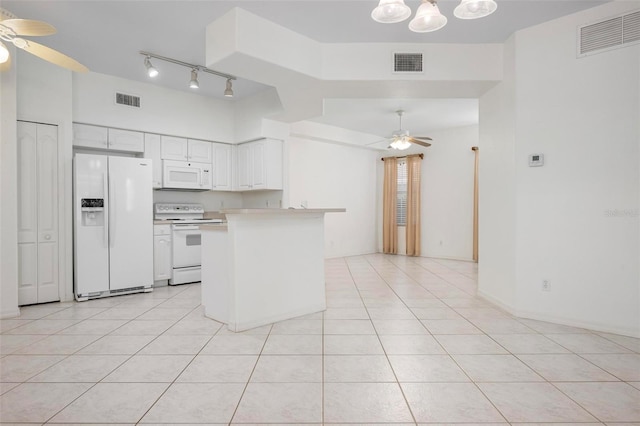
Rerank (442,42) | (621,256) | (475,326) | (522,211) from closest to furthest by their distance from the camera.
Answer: (621,256)
(475,326)
(522,211)
(442,42)

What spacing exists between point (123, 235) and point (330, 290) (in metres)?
2.83

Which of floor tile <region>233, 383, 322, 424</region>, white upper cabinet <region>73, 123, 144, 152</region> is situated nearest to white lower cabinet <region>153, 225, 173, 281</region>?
white upper cabinet <region>73, 123, 144, 152</region>

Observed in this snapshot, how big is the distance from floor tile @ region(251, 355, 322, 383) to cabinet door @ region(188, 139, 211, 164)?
386 cm

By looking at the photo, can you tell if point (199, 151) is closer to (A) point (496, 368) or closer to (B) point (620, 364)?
(A) point (496, 368)

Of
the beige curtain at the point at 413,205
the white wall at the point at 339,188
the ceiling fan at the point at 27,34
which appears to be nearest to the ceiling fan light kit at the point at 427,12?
the ceiling fan at the point at 27,34

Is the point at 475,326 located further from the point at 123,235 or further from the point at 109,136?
the point at 109,136

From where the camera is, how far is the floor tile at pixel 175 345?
2.61 metres

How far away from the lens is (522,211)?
3.43 metres

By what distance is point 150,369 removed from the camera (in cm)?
232

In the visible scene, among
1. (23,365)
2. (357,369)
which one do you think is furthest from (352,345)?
(23,365)

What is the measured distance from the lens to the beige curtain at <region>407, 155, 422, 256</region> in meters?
7.98

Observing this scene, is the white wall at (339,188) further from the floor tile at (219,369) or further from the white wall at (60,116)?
the floor tile at (219,369)

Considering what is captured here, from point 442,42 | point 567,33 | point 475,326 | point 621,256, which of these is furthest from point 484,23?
point 475,326

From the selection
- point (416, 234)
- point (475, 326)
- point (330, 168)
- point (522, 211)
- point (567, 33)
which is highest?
point (567, 33)
